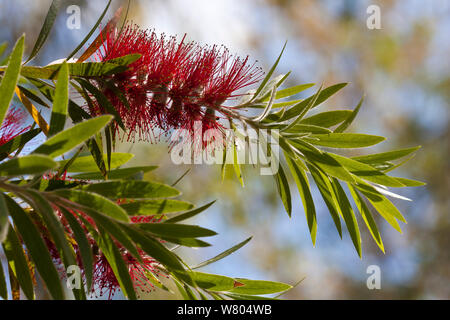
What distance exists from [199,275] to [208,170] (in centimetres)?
326

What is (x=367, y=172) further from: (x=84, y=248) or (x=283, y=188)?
(x=84, y=248)

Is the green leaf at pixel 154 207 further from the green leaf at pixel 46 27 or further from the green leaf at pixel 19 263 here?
the green leaf at pixel 46 27

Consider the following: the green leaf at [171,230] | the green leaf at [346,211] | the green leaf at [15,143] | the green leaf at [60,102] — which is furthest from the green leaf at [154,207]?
the green leaf at [346,211]

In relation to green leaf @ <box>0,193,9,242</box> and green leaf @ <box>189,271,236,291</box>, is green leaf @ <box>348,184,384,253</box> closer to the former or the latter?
green leaf @ <box>189,271,236,291</box>

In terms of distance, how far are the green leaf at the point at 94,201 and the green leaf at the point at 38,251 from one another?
0.19 ft

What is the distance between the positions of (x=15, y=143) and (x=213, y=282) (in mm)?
349

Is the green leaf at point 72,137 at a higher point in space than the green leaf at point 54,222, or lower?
higher

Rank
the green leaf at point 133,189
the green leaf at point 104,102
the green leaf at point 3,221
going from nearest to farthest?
the green leaf at point 3,221
the green leaf at point 133,189
the green leaf at point 104,102

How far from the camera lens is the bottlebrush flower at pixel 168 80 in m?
0.74

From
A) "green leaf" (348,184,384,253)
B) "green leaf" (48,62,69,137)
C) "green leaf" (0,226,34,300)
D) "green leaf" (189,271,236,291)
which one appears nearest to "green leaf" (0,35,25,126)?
"green leaf" (48,62,69,137)

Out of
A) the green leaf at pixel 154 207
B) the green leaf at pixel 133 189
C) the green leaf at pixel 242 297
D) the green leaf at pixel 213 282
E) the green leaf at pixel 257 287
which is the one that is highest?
the green leaf at pixel 133 189

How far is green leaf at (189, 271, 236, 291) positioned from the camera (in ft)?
2.30

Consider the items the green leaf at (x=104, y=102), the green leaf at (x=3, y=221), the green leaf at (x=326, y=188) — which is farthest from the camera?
the green leaf at (x=326, y=188)

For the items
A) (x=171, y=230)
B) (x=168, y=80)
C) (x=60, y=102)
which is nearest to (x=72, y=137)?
(x=60, y=102)
